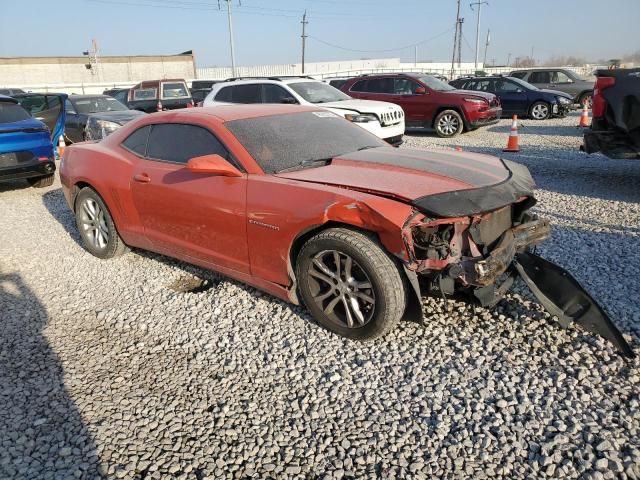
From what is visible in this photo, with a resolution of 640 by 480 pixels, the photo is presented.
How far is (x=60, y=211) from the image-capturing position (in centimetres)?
717

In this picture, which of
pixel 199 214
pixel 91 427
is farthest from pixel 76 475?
pixel 199 214

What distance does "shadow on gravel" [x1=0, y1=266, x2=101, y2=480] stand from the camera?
236 cm

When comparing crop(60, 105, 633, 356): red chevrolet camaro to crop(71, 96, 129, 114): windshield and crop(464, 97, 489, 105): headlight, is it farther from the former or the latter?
crop(71, 96, 129, 114): windshield

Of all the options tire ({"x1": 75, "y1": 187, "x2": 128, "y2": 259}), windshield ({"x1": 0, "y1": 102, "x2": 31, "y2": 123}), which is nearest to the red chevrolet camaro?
tire ({"x1": 75, "y1": 187, "x2": 128, "y2": 259})

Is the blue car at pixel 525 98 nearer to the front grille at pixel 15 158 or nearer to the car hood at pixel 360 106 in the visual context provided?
the car hood at pixel 360 106

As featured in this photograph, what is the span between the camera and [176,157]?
417cm

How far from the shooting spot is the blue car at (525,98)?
15375 millimetres

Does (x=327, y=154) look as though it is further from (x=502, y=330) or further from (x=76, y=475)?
(x=76, y=475)

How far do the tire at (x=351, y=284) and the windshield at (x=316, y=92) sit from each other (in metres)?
7.22

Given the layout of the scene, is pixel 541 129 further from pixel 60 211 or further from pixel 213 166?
pixel 213 166

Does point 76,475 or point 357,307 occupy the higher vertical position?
point 357,307

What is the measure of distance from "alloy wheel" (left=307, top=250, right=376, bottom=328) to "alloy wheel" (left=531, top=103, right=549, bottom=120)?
48.4ft

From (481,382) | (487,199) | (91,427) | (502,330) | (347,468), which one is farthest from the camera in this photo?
(502,330)

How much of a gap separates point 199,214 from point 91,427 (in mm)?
1773
